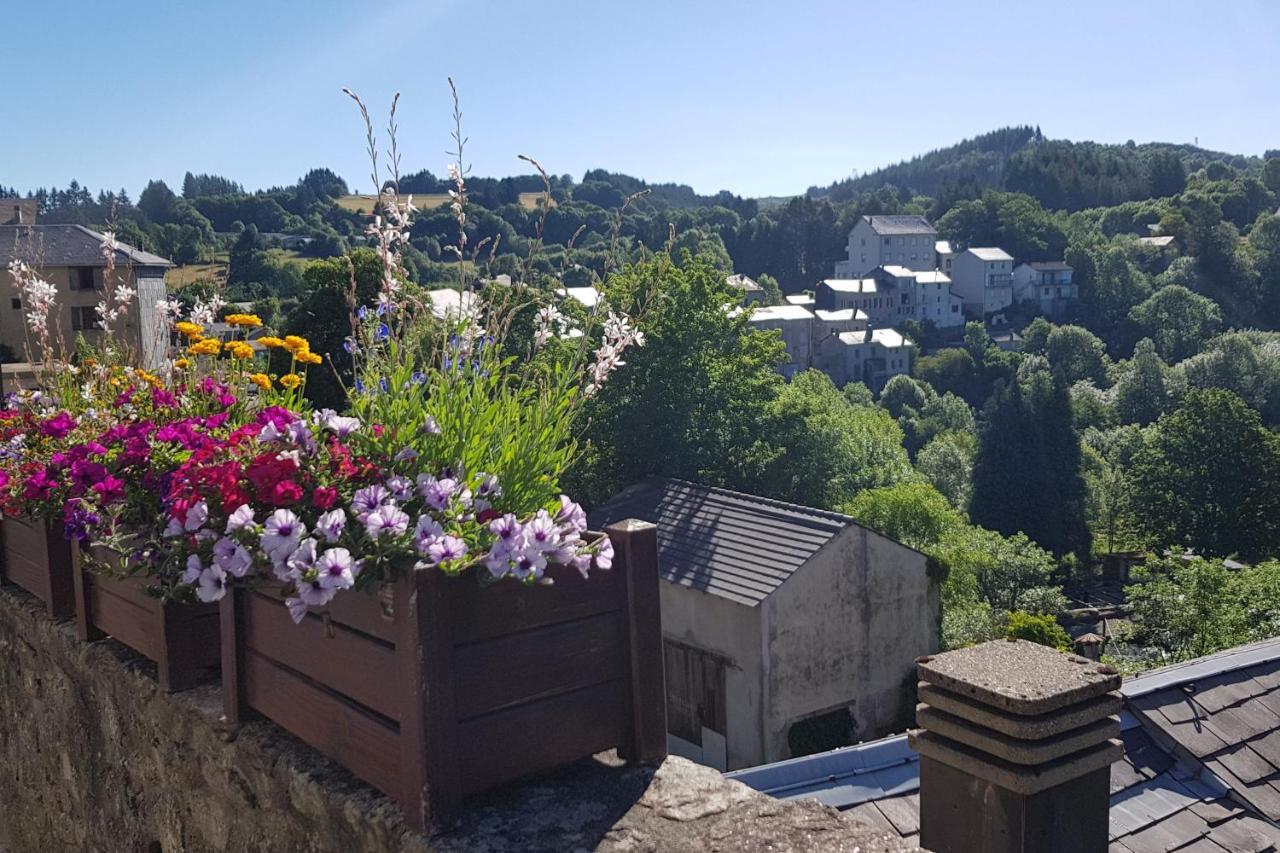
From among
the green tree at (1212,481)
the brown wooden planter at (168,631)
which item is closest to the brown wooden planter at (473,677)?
the brown wooden planter at (168,631)

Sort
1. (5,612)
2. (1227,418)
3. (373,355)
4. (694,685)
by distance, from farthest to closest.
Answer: (1227,418) < (694,685) < (5,612) < (373,355)

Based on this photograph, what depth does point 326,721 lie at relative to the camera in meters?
2.45

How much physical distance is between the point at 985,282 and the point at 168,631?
118 m

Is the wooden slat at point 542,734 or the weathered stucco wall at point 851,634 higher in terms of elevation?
the wooden slat at point 542,734

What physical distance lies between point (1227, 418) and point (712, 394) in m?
32.2

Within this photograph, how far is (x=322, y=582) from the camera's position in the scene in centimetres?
213

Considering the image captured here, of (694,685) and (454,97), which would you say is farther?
(694,685)

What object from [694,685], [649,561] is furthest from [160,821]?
[694,685]

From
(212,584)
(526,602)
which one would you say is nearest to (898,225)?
(212,584)

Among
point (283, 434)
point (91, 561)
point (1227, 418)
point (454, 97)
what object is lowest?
point (1227, 418)

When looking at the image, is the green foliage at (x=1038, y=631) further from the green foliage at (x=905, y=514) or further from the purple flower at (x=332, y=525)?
the purple flower at (x=332, y=525)

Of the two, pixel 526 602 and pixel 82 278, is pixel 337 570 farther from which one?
pixel 82 278

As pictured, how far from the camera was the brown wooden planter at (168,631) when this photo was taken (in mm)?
3139

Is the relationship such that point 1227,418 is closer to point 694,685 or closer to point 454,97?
point 694,685
